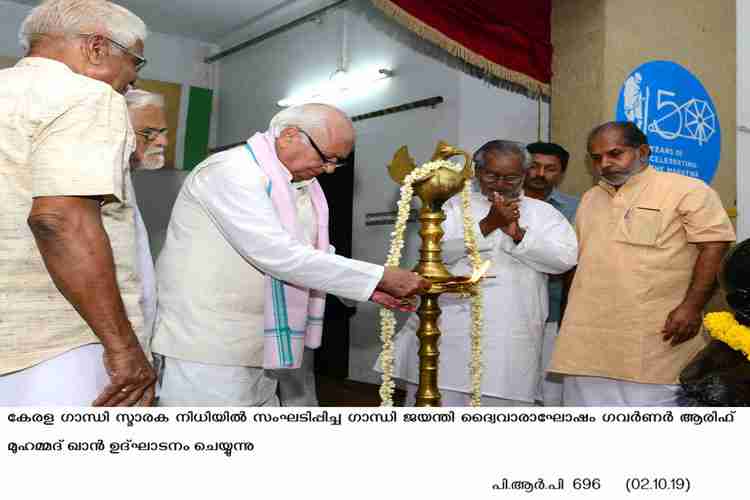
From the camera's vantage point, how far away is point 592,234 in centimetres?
287

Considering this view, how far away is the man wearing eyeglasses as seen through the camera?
1.29m

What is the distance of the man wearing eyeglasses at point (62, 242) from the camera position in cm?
129

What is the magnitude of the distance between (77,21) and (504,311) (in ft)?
6.09

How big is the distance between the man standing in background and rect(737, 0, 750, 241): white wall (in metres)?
1.92

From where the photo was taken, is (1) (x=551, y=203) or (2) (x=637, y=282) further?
(1) (x=551, y=203)

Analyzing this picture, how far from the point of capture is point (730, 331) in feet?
3.56

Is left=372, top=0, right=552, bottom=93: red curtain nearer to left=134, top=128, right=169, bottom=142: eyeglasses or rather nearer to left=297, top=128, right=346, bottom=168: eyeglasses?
left=134, top=128, right=169, bottom=142: eyeglasses

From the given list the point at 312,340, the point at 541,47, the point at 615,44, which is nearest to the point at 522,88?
the point at 541,47

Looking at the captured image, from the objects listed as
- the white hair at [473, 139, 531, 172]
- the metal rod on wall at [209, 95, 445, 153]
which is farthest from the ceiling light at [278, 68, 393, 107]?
the white hair at [473, 139, 531, 172]

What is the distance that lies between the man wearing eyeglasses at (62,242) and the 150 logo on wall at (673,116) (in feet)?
11.5

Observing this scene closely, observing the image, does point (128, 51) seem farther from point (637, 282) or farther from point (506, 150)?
point (637, 282)

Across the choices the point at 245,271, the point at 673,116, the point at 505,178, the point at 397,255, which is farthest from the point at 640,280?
the point at 673,116

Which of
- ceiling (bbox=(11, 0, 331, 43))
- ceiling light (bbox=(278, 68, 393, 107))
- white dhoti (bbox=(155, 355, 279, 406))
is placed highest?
ceiling (bbox=(11, 0, 331, 43))

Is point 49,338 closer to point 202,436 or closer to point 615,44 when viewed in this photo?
point 202,436
